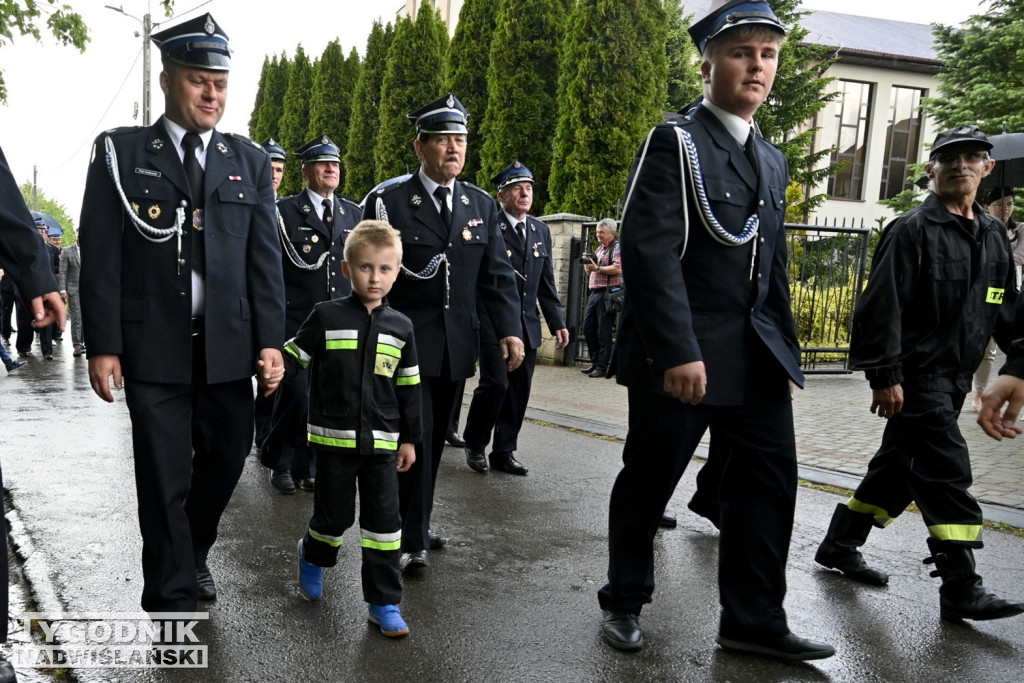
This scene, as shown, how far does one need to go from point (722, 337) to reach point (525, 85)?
1736 centimetres

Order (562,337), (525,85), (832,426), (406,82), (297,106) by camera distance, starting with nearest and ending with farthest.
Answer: (562,337)
(832,426)
(525,85)
(406,82)
(297,106)

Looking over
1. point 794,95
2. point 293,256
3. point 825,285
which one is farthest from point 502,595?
point 794,95

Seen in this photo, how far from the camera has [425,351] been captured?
14.0ft

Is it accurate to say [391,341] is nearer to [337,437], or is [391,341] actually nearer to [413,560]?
[337,437]

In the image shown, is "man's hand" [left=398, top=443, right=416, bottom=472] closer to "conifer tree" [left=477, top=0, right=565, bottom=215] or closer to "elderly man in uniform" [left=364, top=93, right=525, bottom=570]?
"elderly man in uniform" [left=364, top=93, right=525, bottom=570]

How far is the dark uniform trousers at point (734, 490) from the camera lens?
3350 mm

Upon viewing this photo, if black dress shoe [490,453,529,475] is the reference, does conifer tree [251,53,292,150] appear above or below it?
above

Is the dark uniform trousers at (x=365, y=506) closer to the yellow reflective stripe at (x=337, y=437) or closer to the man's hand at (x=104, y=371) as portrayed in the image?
Answer: the yellow reflective stripe at (x=337, y=437)

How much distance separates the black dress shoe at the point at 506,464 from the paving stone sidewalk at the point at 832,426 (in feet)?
4.82

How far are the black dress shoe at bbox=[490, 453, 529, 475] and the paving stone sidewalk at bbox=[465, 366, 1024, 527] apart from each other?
1468 mm

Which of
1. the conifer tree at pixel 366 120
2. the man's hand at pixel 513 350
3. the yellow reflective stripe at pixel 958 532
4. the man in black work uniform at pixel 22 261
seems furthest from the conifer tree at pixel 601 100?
the man in black work uniform at pixel 22 261

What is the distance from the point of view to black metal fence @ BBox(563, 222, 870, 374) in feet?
42.1

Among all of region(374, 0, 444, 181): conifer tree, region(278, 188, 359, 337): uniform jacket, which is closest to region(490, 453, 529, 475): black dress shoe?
region(278, 188, 359, 337): uniform jacket

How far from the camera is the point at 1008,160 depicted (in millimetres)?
8906
